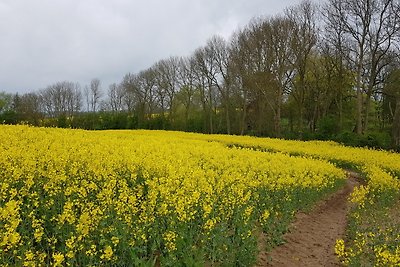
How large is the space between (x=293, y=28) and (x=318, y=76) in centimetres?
762

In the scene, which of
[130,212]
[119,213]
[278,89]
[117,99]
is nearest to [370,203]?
[130,212]

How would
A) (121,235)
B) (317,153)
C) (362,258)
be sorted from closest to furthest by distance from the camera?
(121,235), (362,258), (317,153)

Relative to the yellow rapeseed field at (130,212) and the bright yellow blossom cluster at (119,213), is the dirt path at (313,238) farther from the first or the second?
the bright yellow blossom cluster at (119,213)

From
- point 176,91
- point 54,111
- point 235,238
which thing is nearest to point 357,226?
point 235,238

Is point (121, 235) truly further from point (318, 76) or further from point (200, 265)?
point (318, 76)

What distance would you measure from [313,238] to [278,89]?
2873 centimetres

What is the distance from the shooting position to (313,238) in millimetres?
9484

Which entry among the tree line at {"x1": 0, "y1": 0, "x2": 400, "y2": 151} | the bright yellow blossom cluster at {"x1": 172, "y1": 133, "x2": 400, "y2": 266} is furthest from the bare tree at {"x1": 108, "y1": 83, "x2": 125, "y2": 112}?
the bright yellow blossom cluster at {"x1": 172, "y1": 133, "x2": 400, "y2": 266}

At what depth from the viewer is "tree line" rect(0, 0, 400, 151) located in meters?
31.5

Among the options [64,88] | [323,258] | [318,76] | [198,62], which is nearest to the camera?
[323,258]

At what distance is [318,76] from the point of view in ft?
135

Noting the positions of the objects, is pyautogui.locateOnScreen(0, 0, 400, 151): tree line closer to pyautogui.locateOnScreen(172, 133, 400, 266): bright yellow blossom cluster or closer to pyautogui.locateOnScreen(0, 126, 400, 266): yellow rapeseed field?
pyautogui.locateOnScreen(172, 133, 400, 266): bright yellow blossom cluster

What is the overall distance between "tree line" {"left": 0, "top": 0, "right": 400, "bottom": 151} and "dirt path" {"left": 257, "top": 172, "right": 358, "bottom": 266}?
17.9 m

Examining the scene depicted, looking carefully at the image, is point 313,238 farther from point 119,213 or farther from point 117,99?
point 117,99
